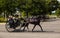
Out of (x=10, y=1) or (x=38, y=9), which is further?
(x=38, y=9)

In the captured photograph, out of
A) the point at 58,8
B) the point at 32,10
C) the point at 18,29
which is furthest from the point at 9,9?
the point at 58,8

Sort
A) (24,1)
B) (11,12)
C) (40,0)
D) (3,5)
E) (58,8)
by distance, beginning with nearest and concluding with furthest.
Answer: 1. (3,5)
2. (11,12)
3. (24,1)
4. (40,0)
5. (58,8)

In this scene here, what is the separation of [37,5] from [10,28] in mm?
32681

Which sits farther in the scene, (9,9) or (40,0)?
(40,0)

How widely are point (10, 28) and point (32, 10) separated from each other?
105ft

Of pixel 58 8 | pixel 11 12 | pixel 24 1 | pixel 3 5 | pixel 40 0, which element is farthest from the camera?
pixel 58 8

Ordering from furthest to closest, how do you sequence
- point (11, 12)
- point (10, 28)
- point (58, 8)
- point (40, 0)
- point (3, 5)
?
point (58, 8), point (40, 0), point (11, 12), point (3, 5), point (10, 28)

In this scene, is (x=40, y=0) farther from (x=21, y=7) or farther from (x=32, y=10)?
(x=21, y=7)

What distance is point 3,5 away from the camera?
4028cm

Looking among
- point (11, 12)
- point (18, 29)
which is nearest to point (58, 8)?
point (11, 12)

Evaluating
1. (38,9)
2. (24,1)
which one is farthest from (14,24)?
(38,9)

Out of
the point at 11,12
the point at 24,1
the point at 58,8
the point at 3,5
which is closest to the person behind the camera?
the point at 3,5

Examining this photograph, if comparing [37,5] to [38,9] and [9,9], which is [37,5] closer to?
[38,9]

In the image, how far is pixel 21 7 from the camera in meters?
45.5
